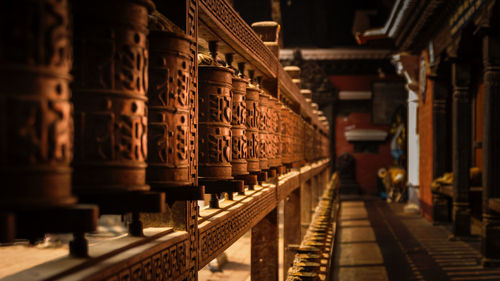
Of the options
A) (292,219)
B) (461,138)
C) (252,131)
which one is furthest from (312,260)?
(461,138)

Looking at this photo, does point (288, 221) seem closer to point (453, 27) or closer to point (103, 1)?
point (453, 27)

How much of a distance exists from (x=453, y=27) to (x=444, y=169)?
9.93 feet

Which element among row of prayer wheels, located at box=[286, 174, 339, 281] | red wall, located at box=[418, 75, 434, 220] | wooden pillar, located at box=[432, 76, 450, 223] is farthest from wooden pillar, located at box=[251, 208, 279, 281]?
red wall, located at box=[418, 75, 434, 220]

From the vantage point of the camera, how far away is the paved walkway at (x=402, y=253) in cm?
602

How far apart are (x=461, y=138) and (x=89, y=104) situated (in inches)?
311

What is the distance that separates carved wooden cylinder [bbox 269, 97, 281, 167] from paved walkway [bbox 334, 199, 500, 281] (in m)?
2.86

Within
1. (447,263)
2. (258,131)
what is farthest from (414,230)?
(258,131)

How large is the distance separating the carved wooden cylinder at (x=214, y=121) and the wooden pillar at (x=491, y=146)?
5086 mm

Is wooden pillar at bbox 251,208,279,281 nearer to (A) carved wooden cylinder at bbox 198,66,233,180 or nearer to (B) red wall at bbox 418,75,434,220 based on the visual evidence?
(A) carved wooden cylinder at bbox 198,66,233,180

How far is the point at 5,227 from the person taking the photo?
2.73ft

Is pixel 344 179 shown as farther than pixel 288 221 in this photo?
Yes

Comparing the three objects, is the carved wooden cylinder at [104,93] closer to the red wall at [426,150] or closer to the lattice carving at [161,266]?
the lattice carving at [161,266]

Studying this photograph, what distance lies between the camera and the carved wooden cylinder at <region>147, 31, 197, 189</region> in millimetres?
1441

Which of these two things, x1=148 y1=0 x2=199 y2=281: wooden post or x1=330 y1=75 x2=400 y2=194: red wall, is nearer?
x1=148 y1=0 x2=199 y2=281: wooden post
